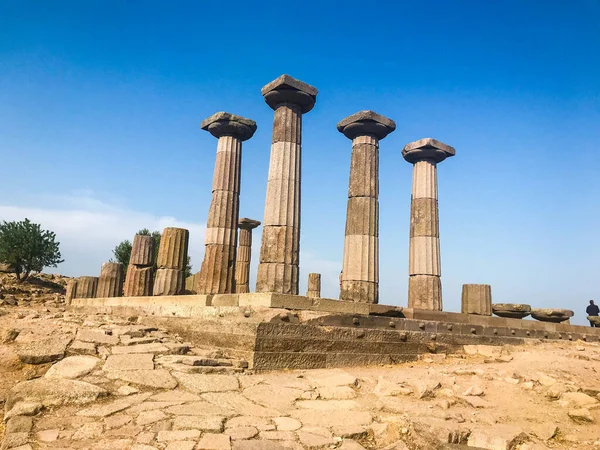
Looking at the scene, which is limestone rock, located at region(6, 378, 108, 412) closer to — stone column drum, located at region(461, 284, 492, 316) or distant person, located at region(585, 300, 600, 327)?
stone column drum, located at region(461, 284, 492, 316)

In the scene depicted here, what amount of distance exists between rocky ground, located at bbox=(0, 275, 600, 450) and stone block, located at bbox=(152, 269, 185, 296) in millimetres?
5071

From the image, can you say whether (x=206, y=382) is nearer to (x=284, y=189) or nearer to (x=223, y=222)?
(x=284, y=189)

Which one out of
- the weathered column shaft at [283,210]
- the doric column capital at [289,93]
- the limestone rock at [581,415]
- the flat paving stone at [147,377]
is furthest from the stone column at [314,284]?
the limestone rock at [581,415]

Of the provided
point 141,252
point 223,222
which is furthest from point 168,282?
point 223,222

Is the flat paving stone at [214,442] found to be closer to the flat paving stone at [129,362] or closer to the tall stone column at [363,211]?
the flat paving stone at [129,362]

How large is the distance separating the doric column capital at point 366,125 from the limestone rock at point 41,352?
816cm

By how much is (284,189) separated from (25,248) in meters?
23.7

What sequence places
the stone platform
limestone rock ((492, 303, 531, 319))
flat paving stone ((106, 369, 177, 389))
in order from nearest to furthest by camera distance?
flat paving stone ((106, 369, 177, 389)), the stone platform, limestone rock ((492, 303, 531, 319))

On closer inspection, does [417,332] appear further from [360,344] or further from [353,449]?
[353,449]

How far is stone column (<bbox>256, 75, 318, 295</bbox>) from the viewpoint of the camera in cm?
970

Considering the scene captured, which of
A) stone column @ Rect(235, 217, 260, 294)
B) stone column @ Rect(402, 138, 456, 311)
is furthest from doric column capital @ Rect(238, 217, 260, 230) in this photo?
stone column @ Rect(402, 138, 456, 311)

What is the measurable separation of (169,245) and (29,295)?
50.3ft

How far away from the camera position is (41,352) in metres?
6.29

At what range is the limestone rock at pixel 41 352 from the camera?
6.18m
